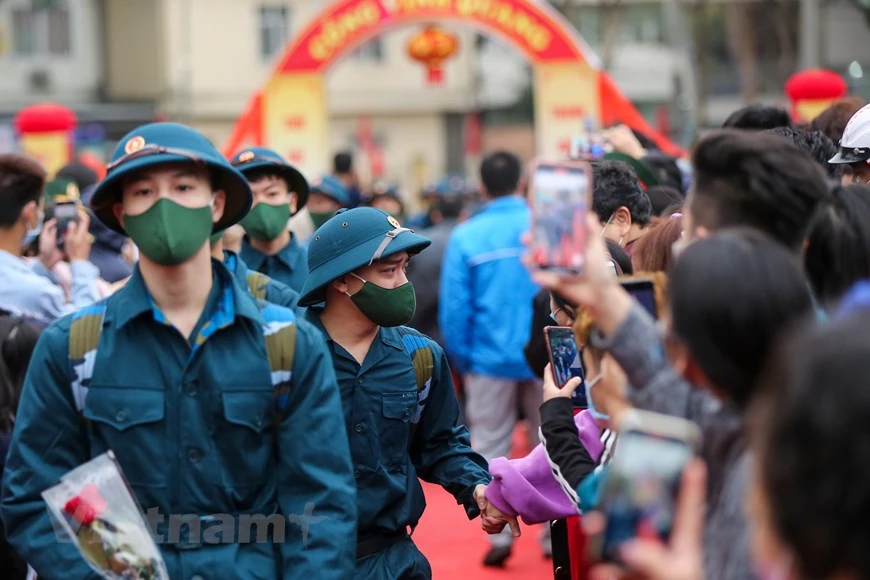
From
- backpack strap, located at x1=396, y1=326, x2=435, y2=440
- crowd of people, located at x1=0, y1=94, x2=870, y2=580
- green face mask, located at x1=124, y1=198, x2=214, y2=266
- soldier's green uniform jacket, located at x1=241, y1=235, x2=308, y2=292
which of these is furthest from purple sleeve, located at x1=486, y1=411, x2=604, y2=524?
soldier's green uniform jacket, located at x1=241, y1=235, x2=308, y2=292

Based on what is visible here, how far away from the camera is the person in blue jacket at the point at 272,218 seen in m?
6.09

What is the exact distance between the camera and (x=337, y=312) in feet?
14.0

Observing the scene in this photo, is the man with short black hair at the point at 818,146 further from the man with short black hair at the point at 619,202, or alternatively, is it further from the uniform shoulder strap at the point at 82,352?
the uniform shoulder strap at the point at 82,352

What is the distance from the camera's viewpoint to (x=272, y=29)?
1451 inches

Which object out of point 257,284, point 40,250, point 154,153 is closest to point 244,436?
point 154,153

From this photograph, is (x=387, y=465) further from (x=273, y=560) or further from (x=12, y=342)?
(x=12, y=342)

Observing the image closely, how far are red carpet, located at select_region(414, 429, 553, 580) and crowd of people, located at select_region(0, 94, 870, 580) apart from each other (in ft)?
9.33

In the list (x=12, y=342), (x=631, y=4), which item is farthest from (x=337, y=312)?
(x=631, y=4)

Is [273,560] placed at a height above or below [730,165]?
below

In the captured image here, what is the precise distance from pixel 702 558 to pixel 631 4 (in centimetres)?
3736

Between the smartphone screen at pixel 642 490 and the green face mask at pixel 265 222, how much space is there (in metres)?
3.96

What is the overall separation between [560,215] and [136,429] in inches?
46.2

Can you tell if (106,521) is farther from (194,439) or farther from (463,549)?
(463,549)

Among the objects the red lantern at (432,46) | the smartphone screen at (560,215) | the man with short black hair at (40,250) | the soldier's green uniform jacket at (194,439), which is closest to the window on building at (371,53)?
the red lantern at (432,46)
